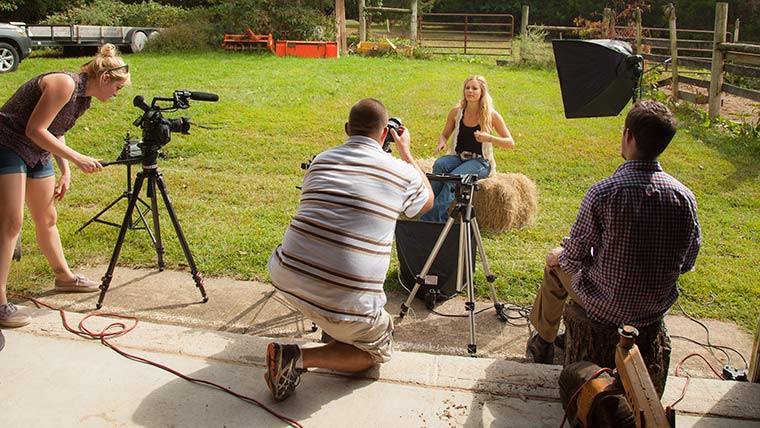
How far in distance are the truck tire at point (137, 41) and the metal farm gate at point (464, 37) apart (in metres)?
7.63

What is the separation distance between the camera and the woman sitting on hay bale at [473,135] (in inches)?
231

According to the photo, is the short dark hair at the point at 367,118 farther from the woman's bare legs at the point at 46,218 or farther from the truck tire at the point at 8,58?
the truck tire at the point at 8,58

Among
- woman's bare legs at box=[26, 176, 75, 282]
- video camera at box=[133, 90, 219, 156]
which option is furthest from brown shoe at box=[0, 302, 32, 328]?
video camera at box=[133, 90, 219, 156]

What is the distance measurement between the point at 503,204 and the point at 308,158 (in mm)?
3076

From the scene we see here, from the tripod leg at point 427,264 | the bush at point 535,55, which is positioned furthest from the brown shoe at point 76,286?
the bush at point 535,55

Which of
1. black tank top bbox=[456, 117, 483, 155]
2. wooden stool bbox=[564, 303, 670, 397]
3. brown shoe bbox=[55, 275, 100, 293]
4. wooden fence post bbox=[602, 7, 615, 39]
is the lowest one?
brown shoe bbox=[55, 275, 100, 293]

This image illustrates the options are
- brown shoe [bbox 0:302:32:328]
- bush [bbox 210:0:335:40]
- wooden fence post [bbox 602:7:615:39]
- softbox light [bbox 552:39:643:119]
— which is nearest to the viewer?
brown shoe [bbox 0:302:32:328]

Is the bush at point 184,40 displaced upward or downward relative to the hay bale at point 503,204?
upward

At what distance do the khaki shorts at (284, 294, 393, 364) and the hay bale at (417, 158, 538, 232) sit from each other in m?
2.89

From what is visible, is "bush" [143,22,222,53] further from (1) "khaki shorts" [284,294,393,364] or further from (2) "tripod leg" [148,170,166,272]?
(1) "khaki shorts" [284,294,393,364]

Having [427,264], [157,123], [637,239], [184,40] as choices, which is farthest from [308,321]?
[184,40]

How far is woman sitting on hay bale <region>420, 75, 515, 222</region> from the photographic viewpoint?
5.86 meters

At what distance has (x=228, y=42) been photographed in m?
17.1

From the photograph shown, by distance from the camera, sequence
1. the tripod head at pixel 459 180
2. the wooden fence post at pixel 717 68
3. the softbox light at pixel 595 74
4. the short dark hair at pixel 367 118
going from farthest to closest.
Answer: the wooden fence post at pixel 717 68 < the softbox light at pixel 595 74 < the tripod head at pixel 459 180 < the short dark hair at pixel 367 118
